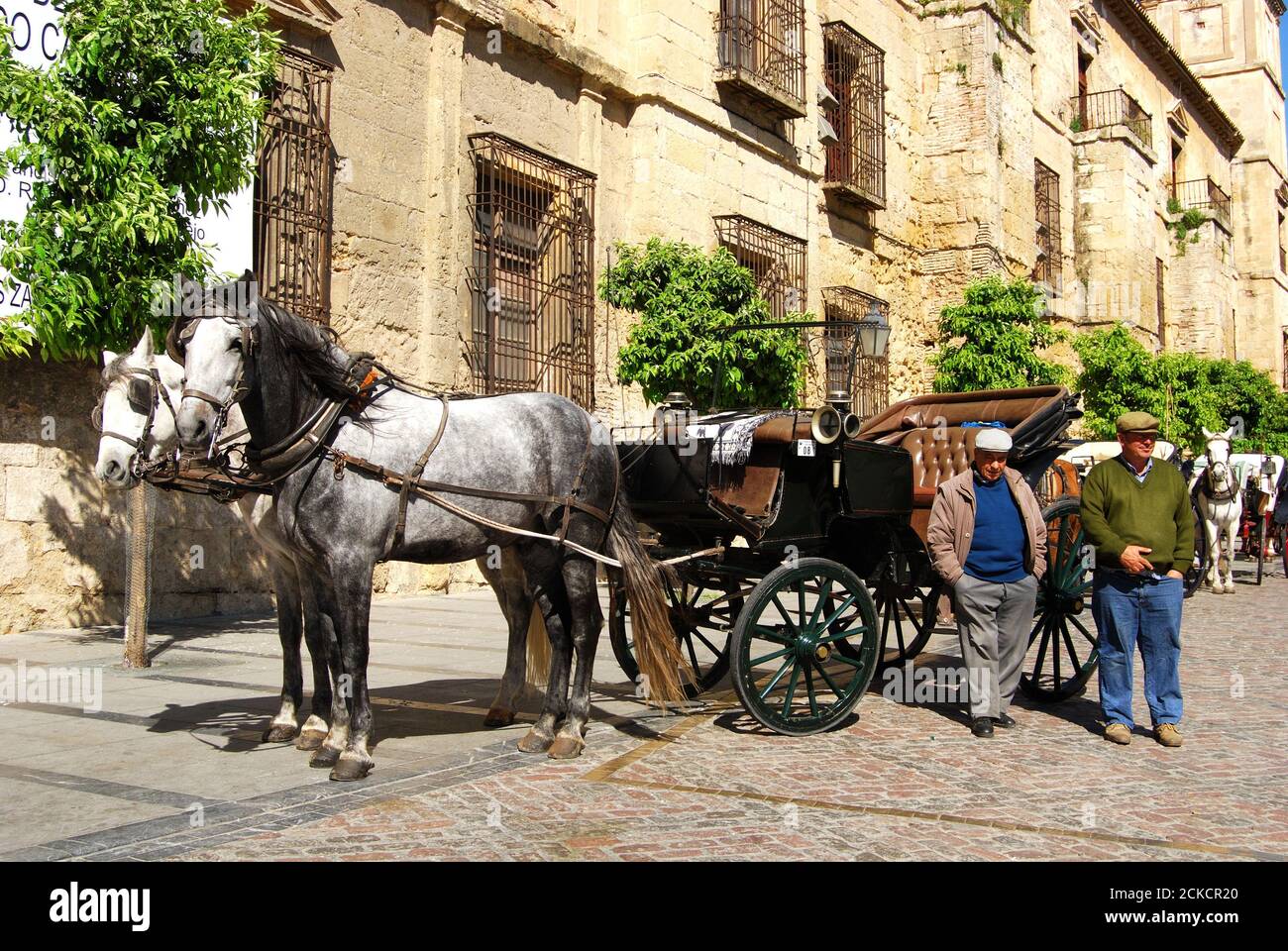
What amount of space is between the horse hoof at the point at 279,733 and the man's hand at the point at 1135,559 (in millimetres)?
4146

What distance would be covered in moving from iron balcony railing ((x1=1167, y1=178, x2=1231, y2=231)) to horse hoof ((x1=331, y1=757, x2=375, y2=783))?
38515 mm

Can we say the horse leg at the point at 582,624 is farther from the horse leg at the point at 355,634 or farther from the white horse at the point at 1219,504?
the white horse at the point at 1219,504

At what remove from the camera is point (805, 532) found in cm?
643

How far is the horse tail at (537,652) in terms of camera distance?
623 centimetres

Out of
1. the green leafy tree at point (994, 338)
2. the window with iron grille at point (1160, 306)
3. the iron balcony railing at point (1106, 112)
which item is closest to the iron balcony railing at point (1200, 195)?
the window with iron grille at point (1160, 306)

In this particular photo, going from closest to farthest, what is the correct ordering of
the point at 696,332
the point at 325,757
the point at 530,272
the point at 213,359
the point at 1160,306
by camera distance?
the point at 213,359 < the point at 325,757 < the point at 696,332 < the point at 530,272 < the point at 1160,306

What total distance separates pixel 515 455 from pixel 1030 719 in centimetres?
331

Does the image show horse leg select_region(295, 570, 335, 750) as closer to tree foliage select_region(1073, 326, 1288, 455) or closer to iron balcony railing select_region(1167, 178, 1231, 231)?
tree foliage select_region(1073, 326, 1288, 455)

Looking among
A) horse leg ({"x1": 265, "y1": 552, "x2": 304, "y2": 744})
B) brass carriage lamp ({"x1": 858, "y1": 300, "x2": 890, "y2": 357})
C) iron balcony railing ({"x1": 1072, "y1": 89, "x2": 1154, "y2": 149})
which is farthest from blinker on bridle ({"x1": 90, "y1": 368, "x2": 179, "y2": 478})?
iron balcony railing ({"x1": 1072, "y1": 89, "x2": 1154, "y2": 149})

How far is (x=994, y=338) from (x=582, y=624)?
50.5ft

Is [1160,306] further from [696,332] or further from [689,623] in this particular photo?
[689,623]

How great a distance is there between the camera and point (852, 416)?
6367 mm

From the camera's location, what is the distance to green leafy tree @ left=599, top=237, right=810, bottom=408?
1257cm

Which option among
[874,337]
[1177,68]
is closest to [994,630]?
[874,337]
